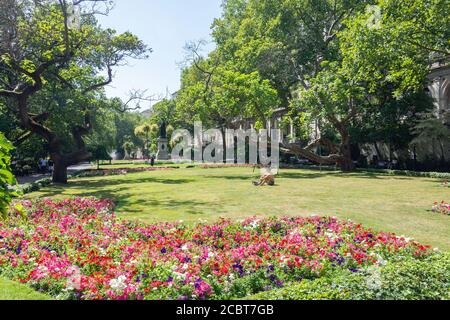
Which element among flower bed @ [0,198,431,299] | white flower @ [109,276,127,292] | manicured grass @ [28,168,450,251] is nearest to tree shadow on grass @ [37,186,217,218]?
manicured grass @ [28,168,450,251]

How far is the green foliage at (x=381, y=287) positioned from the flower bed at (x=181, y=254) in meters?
0.92

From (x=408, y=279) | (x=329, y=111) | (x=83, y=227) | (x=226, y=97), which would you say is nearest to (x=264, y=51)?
(x=226, y=97)

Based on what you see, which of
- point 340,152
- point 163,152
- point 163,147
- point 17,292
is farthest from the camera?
point 163,152

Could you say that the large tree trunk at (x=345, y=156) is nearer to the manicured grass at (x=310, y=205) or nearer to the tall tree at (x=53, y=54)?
the manicured grass at (x=310, y=205)

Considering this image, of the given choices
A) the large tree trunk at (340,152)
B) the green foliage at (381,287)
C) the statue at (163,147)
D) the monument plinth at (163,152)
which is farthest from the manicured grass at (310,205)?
the monument plinth at (163,152)

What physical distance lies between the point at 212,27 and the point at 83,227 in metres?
40.6

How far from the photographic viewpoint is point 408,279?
4852 millimetres

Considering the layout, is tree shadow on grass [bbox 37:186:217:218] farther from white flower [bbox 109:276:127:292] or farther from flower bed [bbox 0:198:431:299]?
white flower [bbox 109:276:127:292]

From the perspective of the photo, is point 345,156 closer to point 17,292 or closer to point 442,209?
point 442,209

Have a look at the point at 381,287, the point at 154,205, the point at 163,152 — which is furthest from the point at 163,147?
the point at 381,287

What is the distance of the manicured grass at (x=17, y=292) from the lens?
5160 millimetres

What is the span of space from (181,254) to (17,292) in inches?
105

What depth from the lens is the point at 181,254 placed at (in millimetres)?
6859
